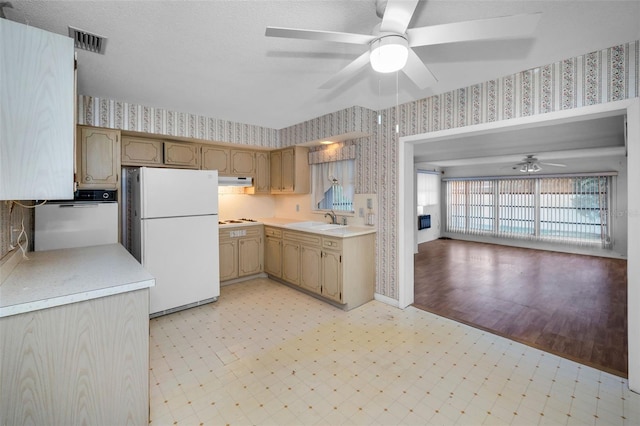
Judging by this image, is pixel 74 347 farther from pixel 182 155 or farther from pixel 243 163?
pixel 243 163

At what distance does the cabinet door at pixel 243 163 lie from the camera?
4.47 metres

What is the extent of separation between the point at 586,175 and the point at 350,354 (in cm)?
759

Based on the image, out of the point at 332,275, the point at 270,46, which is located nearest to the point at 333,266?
the point at 332,275

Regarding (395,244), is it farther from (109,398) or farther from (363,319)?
(109,398)

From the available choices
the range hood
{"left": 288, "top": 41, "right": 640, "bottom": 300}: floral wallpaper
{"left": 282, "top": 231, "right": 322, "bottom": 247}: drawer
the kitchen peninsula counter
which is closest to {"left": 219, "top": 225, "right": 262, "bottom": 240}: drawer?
{"left": 282, "top": 231, "right": 322, "bottom": 247}: drawer

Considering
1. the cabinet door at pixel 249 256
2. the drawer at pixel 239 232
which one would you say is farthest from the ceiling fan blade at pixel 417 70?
the cabinet door at pixel 249 256

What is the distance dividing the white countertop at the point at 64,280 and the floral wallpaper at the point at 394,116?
33 cm

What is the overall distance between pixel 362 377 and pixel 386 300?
1.50 m

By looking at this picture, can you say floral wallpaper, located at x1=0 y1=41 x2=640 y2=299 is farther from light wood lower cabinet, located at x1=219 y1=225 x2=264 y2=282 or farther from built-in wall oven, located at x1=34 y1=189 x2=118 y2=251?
light wood lower cabinet, located at x1=219 y1=225 x2=264 y2=282

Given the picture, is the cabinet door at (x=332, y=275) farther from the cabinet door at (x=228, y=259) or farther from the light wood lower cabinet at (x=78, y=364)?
the light wood lower cabinet at (x=78, y=364)

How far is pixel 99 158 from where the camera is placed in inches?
127

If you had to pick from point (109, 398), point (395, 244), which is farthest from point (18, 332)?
point (395, 244)

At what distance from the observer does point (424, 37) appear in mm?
1429

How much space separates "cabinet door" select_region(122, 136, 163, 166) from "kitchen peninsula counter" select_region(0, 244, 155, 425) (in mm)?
2173
